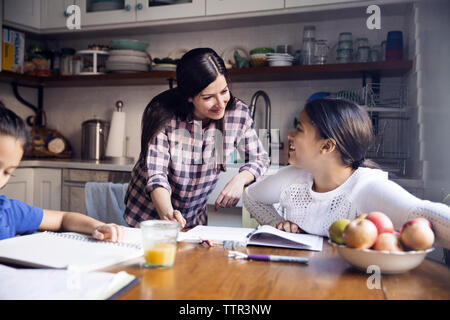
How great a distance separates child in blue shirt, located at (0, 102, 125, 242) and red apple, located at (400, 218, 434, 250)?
625mm

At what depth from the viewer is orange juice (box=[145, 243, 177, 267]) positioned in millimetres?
Result: 857

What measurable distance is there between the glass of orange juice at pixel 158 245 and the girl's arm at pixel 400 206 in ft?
1.76

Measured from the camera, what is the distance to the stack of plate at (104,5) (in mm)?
3115

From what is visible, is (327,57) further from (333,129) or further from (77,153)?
(77,153)

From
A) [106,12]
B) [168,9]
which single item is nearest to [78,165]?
[106,12]

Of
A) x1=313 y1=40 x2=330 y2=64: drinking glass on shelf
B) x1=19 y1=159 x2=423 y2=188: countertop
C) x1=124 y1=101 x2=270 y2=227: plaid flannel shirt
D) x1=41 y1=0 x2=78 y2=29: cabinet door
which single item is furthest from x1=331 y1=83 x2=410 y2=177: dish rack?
x1=41 y1=0 x2=78 y2=29: cabinet door

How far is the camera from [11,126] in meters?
1.05

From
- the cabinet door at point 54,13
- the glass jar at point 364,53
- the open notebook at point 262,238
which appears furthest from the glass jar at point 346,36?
the cabinet door at point 54,13

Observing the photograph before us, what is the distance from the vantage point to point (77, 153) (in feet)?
11.8

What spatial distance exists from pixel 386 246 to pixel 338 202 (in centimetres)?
44

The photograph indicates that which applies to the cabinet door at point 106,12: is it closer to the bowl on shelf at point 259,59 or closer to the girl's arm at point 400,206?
the bowl on shelf at point 259,59

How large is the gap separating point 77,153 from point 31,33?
0.98 meters
